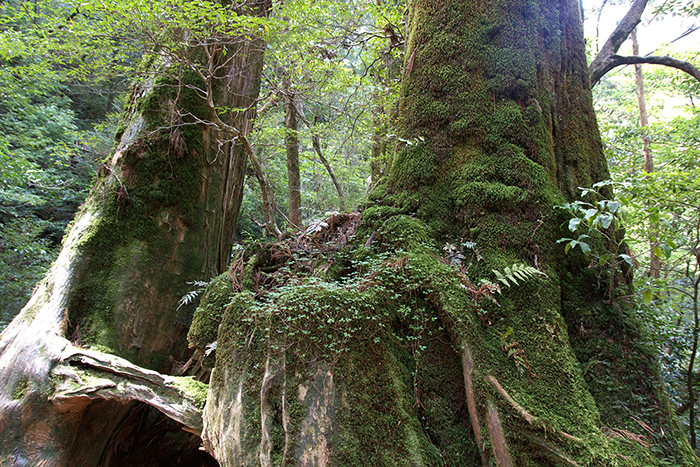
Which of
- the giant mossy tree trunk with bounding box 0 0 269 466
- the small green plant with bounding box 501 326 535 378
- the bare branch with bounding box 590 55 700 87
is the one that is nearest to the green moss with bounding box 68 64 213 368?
the giant mossy tree trunk with bounding box 0 0 269 466

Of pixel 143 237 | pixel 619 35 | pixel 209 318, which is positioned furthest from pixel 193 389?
pixel 619 35

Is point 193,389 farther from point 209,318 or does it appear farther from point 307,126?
point 307,126

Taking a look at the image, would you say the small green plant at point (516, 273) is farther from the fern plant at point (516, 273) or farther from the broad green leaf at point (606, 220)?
the broad green leaf at point (606, 220)

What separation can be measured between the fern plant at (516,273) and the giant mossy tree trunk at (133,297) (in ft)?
8.48

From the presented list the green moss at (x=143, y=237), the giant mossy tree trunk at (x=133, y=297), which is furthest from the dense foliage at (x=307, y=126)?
the green moss at (x=143, y=237)

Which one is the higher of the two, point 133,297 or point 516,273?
point 516,273

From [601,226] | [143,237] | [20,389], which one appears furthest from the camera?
[143,237]

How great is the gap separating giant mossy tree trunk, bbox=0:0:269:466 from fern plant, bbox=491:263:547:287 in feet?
8.48

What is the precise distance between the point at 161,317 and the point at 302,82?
4978 millimetres

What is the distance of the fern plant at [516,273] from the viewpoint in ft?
8.19

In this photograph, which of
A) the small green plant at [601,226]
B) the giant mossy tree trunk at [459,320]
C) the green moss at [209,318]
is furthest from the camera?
the green moss at [209,318]

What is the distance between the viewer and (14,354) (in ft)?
11.4

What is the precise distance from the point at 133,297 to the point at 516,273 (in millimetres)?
4012

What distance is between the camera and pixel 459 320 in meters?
2.45
